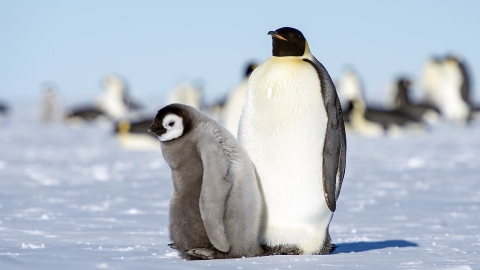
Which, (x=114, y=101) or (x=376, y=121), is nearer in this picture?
(x=376, y=121)

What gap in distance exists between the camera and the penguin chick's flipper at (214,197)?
3.75 meters

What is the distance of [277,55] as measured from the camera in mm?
4457

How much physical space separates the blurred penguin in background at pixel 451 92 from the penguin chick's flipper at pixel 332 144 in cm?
2089

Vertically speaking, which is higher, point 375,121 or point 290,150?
point 375,121

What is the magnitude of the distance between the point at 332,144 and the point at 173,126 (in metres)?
0.86

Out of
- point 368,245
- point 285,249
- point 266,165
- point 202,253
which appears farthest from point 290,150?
point 368,245

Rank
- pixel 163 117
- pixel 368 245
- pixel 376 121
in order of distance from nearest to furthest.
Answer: pixel 163 117 → pixel 368 245 → pixel 376 121

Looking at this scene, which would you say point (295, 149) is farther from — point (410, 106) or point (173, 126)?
point (410, 106)

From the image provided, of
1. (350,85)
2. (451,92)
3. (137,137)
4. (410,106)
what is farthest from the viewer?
(350,85)

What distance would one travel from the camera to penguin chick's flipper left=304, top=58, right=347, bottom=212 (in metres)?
4.21

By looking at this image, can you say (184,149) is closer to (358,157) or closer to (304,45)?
(304,45)

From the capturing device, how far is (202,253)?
3812 millimetres

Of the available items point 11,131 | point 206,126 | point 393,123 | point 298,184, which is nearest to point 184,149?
point 206,126

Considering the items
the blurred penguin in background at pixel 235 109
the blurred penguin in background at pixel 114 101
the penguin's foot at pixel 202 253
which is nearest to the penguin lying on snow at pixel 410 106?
the blurred penguin in background at pixel 114 101
